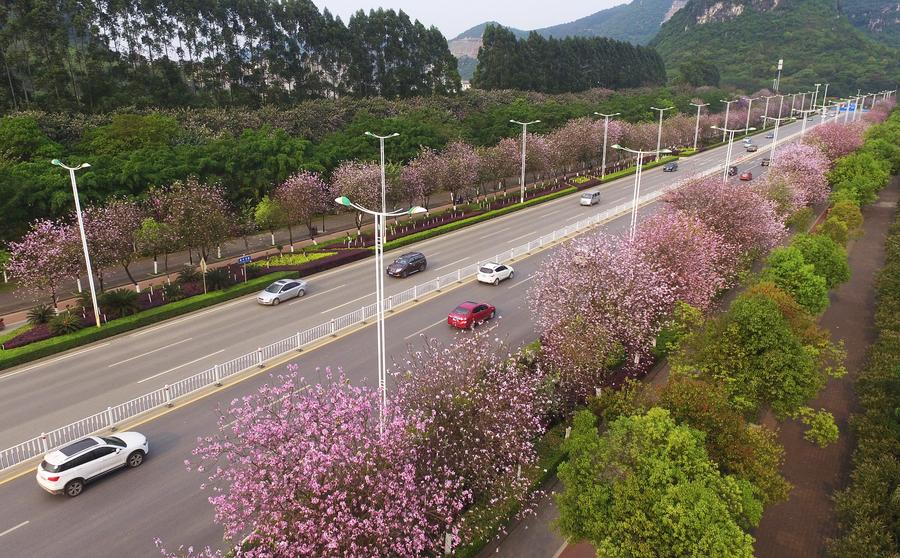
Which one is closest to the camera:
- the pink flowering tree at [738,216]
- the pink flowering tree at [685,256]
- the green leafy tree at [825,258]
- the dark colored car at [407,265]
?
the pink flowering tree at [685,256]

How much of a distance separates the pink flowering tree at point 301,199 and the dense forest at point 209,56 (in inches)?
926

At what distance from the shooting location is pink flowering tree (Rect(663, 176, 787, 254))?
1276 inches

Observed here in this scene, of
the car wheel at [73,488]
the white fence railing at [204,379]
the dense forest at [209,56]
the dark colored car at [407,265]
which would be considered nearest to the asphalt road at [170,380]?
the car wheel at [73,488]

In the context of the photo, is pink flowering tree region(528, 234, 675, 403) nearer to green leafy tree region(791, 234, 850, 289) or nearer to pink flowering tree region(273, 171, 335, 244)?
green leafy tree region(791, 234, 850, 289)

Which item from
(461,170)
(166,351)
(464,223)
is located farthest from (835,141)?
(166,351)

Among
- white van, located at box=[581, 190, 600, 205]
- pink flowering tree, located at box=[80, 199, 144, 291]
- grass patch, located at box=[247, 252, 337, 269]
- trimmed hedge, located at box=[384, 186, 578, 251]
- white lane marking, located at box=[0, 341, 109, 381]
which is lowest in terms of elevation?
white lane marking, located at box=[0, 341, 109, 381]

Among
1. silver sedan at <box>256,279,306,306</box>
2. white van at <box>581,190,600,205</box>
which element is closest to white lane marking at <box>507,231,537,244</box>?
white van at <box>581,190,600,205</box>

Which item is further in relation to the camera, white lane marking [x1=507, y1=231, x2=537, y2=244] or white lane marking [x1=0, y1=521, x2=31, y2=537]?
white lane marking [x1=507, y1=231, x2=537, y2=244]

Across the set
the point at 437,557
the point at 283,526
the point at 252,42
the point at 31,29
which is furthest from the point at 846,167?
the point at 31,29

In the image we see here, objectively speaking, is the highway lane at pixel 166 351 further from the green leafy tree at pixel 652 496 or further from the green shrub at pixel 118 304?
the green leafy tree at pixel 652 496

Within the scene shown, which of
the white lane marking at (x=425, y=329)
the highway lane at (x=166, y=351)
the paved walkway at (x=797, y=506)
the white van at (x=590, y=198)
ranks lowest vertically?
the paved walkway at (x=797, y=506)

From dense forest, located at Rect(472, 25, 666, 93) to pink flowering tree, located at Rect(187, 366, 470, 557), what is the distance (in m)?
106

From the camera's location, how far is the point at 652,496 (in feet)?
41.2

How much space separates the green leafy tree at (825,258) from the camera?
30078mm
